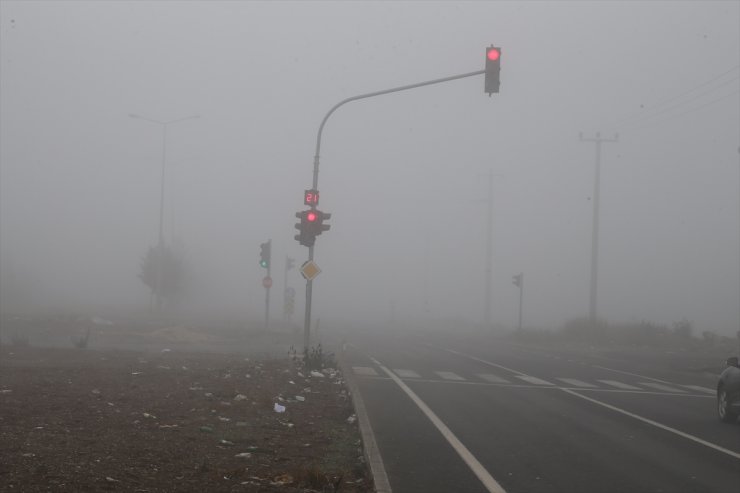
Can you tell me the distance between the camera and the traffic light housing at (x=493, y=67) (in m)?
19.6

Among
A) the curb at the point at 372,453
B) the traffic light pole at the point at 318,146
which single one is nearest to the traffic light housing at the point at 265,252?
the traffic light pole at the point at 318,146

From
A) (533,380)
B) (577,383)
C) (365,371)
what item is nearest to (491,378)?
(533,380)

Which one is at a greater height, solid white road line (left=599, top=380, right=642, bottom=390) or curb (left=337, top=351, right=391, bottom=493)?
curb (left=337, top=351, right=391, bottom=493)

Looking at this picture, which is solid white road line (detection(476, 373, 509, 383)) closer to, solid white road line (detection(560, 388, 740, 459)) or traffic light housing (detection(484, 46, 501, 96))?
solid white road line (detection(560, 388, 740, 459))

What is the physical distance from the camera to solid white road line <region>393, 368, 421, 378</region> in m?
23.8

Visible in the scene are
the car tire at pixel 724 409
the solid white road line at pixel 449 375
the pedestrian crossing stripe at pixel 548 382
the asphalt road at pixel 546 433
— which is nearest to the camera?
the asphalt road at pixel 546 433

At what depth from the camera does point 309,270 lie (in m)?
24.9

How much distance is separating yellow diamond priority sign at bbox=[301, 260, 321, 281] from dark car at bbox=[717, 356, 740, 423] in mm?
12096

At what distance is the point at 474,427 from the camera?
44.7 feet

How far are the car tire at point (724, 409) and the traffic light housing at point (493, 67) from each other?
8.04 m

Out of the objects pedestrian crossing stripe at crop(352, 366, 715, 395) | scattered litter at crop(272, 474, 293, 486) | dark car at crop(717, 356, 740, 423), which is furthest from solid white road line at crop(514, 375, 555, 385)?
scattered litter at crop(272, 474, 293, 486)

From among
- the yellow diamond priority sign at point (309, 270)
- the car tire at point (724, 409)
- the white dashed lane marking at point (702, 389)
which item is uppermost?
the yellow diamond priority sign at point (309, 270)

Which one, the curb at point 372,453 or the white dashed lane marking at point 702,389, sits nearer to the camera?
the curb at point 372,453

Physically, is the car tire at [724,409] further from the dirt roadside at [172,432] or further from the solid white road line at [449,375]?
the solid white road line at [449,375]
